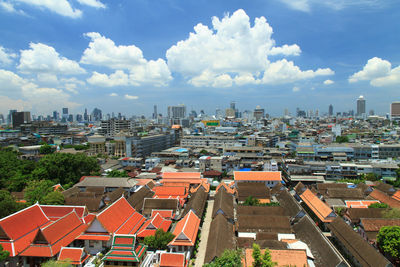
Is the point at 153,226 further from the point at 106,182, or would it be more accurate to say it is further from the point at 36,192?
the point at 106,182

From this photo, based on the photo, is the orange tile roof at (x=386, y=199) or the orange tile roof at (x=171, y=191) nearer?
the orange tile roof at (x=386, y=199)

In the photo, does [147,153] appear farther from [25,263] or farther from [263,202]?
[25,263]

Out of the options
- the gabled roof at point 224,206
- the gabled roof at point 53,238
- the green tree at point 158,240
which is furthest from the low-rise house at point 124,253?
the gabled roof at point 224,206

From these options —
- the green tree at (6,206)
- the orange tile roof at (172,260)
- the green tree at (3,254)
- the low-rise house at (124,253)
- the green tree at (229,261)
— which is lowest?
the orange tile roof at (172,260)

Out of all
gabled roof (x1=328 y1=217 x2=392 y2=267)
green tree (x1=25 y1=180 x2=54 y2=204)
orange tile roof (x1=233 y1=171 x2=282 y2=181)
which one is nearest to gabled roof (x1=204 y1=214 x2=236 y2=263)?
gabled roof (x1=328 y1=217 x2=392 y2=267)

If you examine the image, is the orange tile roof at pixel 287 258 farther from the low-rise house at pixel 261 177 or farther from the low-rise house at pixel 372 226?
the low-rise house at pixel 261 177

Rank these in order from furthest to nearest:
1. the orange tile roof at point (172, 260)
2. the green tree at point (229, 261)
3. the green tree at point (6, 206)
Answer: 1. the green tree at point (6, 206)
2. the orange tile roof at point (172, 260)
3. the green tree at point (229, 261)

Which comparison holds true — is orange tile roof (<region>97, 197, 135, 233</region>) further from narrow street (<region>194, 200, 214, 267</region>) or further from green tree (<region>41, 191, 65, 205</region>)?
green tree (<region>41, 191, 65, 205</region>)
